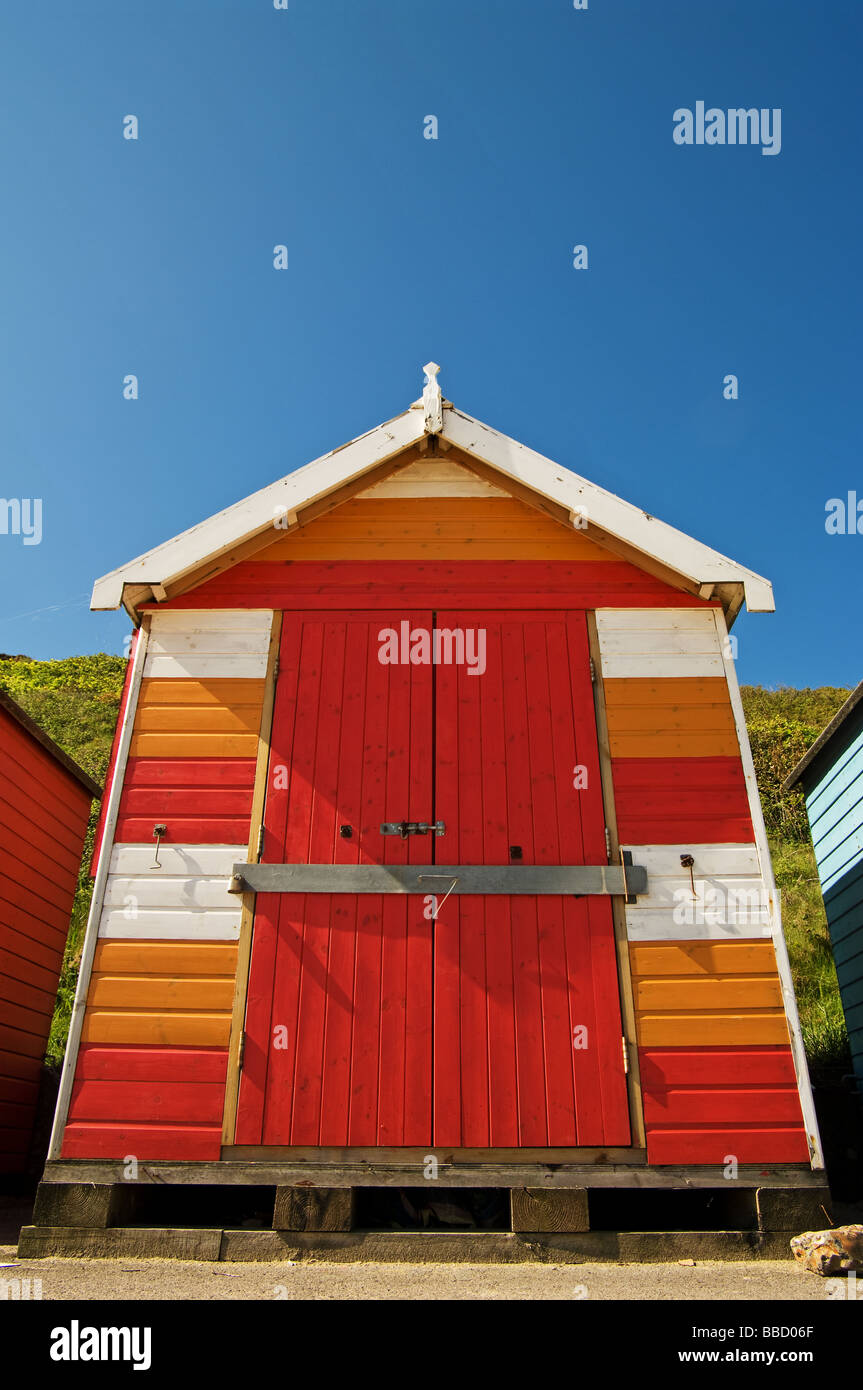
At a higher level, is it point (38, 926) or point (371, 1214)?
point (38, 926)

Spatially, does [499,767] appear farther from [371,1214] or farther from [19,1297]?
[19,1297]

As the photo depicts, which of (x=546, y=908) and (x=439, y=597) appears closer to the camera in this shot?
(x=546, y=908)

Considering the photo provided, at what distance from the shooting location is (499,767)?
19.4 ft

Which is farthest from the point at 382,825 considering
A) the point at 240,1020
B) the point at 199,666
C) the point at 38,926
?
the point at 38,926

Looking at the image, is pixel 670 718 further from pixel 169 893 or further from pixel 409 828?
pixel 169 893

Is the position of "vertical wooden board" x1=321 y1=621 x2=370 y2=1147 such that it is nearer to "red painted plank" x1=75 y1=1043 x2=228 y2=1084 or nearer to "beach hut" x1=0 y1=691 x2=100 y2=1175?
"red painted plank" x1=75 y1=1043 x2=228 y2=1084

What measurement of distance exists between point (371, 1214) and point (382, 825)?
2.54 m

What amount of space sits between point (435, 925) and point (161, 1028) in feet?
6.18

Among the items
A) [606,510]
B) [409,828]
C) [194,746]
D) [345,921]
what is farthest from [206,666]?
[606,510]

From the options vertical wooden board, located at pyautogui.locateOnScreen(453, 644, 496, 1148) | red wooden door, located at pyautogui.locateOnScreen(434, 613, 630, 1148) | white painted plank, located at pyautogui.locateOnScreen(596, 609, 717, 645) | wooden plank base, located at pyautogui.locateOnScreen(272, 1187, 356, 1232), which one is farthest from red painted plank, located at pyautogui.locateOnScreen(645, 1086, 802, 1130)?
white painted plank, located at pyautogui.locateOnScreen(596, 609, 717, 645)

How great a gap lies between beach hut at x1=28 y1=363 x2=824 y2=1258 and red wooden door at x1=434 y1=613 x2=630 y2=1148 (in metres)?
0.02

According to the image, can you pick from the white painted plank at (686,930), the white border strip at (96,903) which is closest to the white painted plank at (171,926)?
the white border strip at (96,903)

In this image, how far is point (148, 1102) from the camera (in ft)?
16.7

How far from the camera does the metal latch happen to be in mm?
5672
